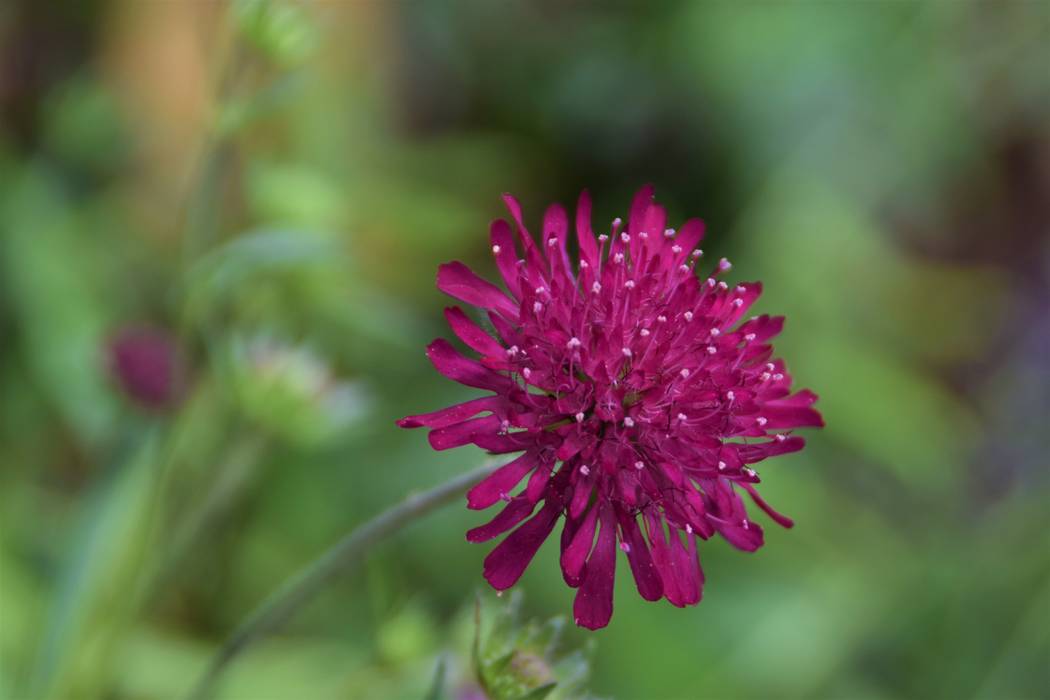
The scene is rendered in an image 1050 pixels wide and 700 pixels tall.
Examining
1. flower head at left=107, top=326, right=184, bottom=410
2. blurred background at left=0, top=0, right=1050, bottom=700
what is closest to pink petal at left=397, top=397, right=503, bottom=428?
blurred background at left=0, top=0, right=1050, bottom=700

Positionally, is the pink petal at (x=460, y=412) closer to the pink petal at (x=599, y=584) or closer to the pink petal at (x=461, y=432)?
the pink petal at (x=461, y=432)

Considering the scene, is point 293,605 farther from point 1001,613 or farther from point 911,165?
point 911,165

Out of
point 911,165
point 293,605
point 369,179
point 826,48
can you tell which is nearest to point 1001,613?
point 911,165

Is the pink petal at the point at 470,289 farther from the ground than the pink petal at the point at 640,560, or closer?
farther from the ground

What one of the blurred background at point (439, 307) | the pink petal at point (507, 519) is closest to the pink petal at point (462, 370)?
the pink petal at point (507, 519)

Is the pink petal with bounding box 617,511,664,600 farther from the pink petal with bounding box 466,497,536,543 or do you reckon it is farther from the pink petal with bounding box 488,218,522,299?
the pink petal with bounding box 488,218,522,299

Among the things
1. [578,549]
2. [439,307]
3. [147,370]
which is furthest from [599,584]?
[439,307]
